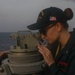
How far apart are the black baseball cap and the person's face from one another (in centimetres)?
5

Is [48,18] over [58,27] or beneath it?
over

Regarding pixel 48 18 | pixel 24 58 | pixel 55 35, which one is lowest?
pixel 24 58

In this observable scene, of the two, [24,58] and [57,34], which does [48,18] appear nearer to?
[57,34]

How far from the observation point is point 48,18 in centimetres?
409

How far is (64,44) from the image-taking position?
4.16 m

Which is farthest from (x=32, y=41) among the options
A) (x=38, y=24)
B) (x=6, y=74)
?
(x=38, y=24)

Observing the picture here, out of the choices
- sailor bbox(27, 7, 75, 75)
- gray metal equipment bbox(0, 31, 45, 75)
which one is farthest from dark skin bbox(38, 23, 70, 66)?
gray metal equipment bbox(0, 31, 45, 75)

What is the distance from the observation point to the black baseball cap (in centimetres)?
408

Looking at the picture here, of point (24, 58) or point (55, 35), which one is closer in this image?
point (55, 35)

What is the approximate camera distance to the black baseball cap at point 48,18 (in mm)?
4082

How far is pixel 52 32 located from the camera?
13.4 ft

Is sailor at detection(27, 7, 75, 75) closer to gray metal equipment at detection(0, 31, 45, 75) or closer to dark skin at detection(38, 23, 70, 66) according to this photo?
dark skin at detection(38, 23, 70, 66)

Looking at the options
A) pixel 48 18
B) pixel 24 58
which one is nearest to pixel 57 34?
pixel 48 18

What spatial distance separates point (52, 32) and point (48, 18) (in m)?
0.17
